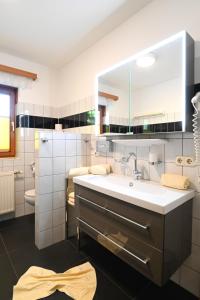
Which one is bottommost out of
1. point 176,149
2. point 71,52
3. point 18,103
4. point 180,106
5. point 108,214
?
point 108,214

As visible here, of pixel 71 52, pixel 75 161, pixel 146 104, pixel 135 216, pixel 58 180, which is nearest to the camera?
pixel 135 216

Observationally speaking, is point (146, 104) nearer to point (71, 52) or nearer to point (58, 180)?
point (58, 180)

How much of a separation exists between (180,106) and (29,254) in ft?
6.31

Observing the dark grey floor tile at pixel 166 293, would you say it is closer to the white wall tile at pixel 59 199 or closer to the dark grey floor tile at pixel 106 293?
the dark grey floor tile at pixel 106 293

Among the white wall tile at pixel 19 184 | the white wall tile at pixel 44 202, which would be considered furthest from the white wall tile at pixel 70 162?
the white wall tile at pixel 19 184

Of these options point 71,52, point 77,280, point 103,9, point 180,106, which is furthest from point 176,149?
point 71,52

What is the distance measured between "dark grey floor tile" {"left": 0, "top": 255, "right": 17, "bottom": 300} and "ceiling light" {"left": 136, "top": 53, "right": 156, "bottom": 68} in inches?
→ 83.3

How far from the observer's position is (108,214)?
4.25 feet

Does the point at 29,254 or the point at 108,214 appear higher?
the point at 108,214

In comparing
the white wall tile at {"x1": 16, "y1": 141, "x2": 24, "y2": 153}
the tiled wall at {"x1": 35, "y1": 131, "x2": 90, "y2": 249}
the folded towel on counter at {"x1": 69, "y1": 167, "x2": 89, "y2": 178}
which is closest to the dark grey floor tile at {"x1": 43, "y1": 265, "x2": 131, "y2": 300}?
the tiled wall at {"x1": 35, "y1": 131, "x2": 90, "y2": 249}

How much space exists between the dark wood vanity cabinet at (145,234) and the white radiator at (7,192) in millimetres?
1468

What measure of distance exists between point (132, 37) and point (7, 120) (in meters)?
2.00

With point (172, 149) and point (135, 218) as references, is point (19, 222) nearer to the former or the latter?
point (135, 218)

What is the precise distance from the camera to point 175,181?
4.25ft
